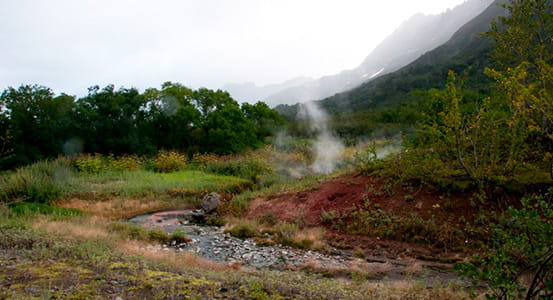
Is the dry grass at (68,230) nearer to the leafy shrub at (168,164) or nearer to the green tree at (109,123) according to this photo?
the leafy shrub at (168,164)

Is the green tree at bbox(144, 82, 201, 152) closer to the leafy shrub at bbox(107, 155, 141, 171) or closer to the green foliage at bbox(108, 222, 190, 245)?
the leafy shrub at bbox(107, 155, 141, 171)

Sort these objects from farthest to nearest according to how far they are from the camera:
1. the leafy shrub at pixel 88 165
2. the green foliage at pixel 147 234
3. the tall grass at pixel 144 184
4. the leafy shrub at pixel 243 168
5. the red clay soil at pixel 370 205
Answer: the leafy shrub at pixel 243 168 < the leafy shrub at pixel 88 165 < the tall grass at pixel 144 184 < the green foliage at pixel 147 234 < the red clay soil at pixel 370 205

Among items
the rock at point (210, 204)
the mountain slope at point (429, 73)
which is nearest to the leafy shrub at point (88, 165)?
the rock at point (210, 204)

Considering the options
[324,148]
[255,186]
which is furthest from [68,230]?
[324,148]

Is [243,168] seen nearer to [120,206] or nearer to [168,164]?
[168,164]

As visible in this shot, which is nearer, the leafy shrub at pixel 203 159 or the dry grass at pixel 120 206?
the dry grass at pixel 120 206

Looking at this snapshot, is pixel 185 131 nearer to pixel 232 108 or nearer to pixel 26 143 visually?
A: pixel 232 108

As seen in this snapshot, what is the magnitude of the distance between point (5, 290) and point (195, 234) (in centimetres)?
589

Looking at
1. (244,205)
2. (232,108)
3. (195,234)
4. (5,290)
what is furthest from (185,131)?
(5,290)

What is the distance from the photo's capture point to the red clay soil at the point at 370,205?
7.38 metres

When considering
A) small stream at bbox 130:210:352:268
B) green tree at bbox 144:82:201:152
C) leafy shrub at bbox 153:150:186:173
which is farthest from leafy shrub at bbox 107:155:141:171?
small stream at bbox 130:210:352:268

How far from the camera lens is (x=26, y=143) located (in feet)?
56.6

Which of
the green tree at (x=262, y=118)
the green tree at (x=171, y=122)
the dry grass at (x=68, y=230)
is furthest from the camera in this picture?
the green tree at (x=262, y=118)

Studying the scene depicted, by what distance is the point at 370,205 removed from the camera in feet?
29.6
